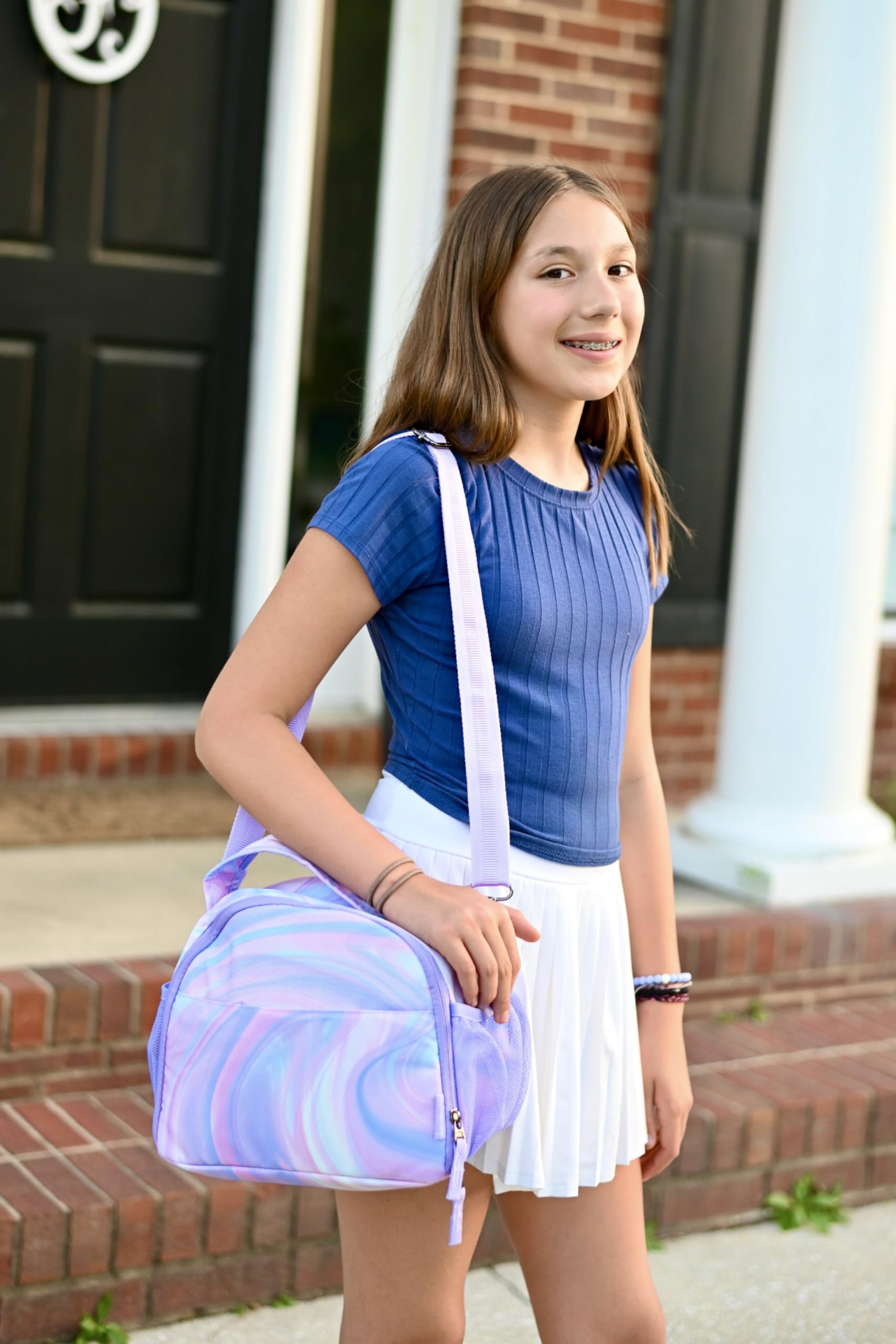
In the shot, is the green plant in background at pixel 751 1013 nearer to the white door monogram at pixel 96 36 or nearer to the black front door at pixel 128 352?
the black front door at pixel 128 352

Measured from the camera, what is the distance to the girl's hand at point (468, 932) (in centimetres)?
169

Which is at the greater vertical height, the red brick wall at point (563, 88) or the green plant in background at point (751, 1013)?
the red brick wall at point (563, 88)

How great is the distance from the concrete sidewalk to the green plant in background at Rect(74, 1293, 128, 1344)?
0.05 metres

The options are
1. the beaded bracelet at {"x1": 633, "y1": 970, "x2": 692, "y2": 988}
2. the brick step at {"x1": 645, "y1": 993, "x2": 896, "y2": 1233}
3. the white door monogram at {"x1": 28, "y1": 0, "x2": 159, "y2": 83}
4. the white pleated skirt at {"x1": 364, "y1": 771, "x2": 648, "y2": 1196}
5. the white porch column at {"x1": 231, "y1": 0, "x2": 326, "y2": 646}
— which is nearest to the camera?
the white pleated skirt at {"x1": 364, "y1": 771, "x2": 648, "y2": 1196}

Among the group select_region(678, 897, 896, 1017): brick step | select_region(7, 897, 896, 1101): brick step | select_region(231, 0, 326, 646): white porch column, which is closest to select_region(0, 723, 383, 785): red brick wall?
select_region(231, 0, 326, 646): white porch column

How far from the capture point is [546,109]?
4953mm

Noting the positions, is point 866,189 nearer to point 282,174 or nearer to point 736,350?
point 736,350

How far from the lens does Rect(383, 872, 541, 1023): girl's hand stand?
1.69 m

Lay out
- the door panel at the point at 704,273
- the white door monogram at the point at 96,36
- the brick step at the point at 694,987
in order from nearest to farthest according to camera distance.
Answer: the brick step at the point at 694,987 < the white door monogram at the point at 96,36 < the door panel at the point at 704,273

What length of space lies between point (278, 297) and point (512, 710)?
3.29 m

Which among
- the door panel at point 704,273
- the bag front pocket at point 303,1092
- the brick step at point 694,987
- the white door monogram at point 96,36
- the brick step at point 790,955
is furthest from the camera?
the door panel at point 704,273

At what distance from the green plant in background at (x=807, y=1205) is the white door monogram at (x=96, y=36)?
3.25 meters

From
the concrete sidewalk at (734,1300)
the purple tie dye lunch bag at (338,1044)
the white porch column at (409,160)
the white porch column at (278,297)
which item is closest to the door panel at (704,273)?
the white porch column at (409,160)

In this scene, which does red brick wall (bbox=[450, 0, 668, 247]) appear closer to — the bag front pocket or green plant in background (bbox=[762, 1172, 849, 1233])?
green plant in background (bbox=[762, 1172, 849, 1233])
